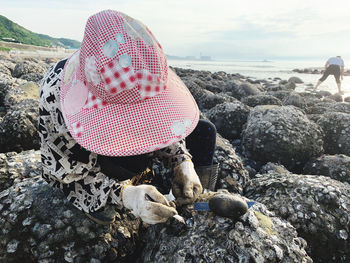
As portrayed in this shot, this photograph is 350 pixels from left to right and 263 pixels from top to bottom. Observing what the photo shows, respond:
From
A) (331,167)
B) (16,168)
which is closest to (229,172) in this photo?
(331,167)

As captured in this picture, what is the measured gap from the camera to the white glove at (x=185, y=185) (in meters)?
1.61

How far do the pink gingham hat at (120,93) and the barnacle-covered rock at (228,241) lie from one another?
0.51 m

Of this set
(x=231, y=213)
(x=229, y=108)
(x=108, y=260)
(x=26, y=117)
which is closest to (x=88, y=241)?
(x=108, y=260)

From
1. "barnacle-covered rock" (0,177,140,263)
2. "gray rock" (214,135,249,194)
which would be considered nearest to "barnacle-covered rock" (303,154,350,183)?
"gray rock" (214,135,249,194)

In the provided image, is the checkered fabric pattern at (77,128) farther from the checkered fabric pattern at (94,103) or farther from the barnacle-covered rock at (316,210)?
the barnacle-covered rock at (316,210)

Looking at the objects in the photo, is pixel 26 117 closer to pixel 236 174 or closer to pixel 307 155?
pixel 236 174

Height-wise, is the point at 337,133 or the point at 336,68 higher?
the point at 336,68

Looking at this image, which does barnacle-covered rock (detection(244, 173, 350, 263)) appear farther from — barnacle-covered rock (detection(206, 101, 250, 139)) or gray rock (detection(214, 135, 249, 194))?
barnacle-covered rock (detection(206, 101, 250, 139))

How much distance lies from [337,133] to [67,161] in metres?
3.54

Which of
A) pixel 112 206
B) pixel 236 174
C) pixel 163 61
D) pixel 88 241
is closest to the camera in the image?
pixel 163 61

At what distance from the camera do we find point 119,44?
47.4 inches

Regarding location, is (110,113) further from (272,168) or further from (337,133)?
(337,133)

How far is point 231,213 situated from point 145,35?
3.14 ft

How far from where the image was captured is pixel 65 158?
1499 millimetres
